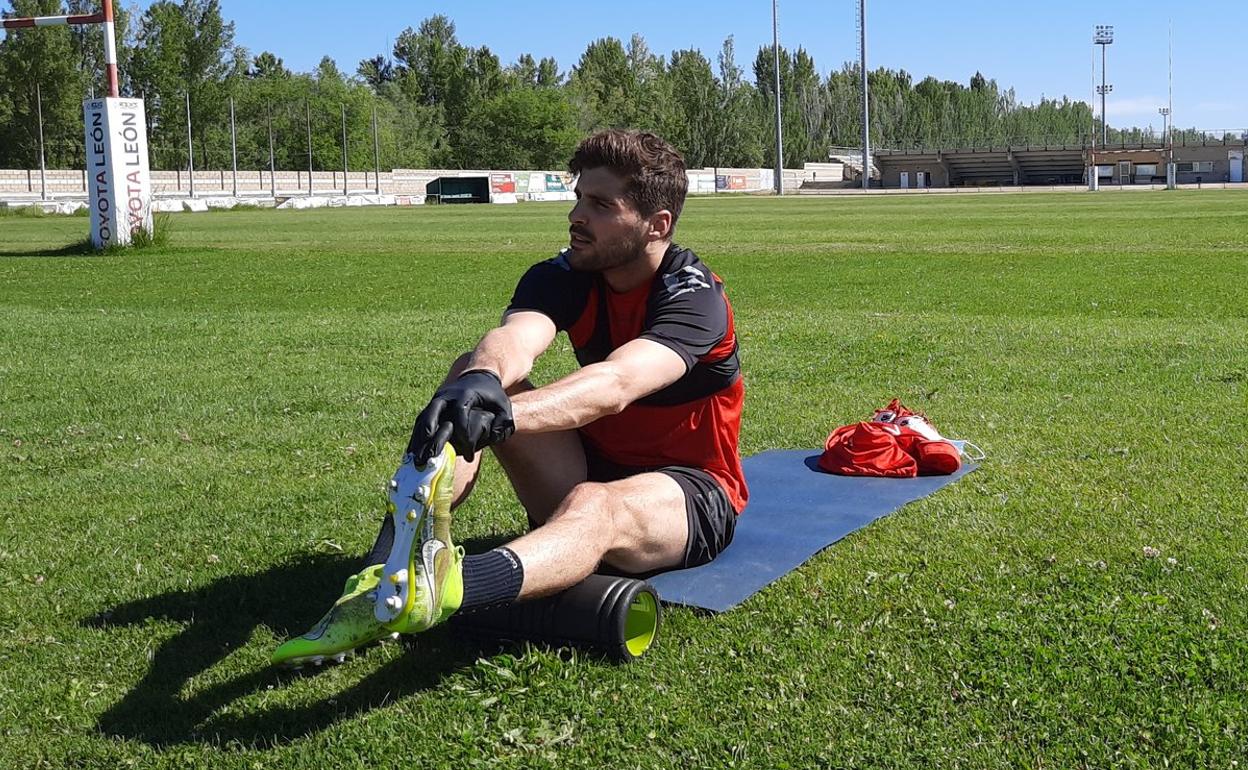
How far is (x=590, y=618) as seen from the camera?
3.90 meters

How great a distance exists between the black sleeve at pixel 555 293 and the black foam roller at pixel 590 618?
1.05m

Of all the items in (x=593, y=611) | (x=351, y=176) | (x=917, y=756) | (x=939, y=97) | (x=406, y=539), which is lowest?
(x=917, y=756)

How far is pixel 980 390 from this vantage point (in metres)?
8.95

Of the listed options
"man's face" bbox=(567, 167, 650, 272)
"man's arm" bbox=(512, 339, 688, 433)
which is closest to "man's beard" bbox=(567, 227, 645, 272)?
"man's face" bbox=(567, 167, 650, 272)

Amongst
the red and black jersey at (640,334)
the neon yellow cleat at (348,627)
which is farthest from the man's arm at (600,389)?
the neon yellow cleat at (348,627)

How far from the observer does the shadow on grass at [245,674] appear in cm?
360

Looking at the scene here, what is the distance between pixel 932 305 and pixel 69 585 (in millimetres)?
11178

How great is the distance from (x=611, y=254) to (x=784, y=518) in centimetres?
162

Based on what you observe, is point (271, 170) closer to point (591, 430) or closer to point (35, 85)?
point (35, 85)

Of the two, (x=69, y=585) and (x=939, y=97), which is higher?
(x=939, y=97)

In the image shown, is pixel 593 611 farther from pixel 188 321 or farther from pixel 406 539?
pixel 188 321

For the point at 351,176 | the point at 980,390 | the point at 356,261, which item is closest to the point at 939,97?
the point at 351,176

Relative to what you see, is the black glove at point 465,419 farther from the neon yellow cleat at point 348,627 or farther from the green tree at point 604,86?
the green tree at point 604,86

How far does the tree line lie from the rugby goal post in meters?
70.2
